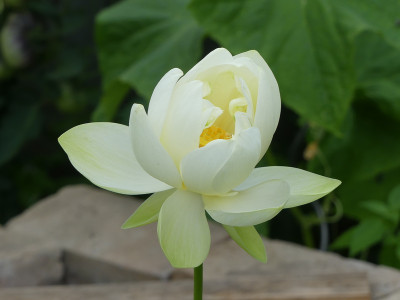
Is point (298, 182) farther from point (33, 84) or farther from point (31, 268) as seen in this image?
point (33, 84)

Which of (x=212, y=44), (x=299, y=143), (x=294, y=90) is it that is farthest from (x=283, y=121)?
(x=294, y=90)

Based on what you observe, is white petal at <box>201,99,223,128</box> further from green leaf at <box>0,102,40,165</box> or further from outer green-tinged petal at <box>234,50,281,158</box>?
green leaf at <box>0,102,40,165</box>

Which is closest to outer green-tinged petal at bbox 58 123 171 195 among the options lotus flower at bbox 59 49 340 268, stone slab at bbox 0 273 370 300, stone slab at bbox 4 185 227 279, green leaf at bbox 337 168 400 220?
lotus flower at bbox 59 49 340 268

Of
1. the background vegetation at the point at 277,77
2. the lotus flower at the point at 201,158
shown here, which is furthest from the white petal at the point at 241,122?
the background vegetation at the point at 277,77

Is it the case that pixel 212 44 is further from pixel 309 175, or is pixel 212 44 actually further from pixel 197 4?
pixel 309 175

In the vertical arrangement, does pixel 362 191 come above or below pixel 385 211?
below

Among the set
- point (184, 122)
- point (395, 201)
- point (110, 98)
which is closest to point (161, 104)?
point (184, 122)

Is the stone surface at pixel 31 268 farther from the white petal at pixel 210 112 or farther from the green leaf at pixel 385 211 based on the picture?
the white petal at pixel 210 112
